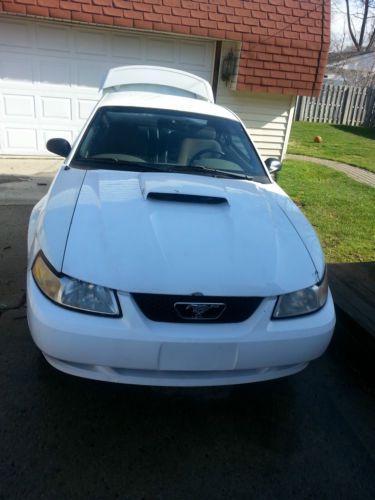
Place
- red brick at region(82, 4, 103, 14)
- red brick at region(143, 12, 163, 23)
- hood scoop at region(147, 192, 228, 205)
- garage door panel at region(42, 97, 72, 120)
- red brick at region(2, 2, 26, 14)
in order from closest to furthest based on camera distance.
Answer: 1. hood scoop at region(147, 192, 228, 205)
2. red brick at region(2, 2, 26, 14)
3. red brick at region(82, 4, 103, 14)
4. red brick at region(143, 12, 163, 23)
5. garage door panel at region(42, 97, 72, 120)

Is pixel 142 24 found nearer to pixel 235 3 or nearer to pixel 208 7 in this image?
pixel 208 7

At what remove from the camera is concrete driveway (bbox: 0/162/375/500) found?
1.82 metres

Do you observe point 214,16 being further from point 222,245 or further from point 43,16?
point 222,245

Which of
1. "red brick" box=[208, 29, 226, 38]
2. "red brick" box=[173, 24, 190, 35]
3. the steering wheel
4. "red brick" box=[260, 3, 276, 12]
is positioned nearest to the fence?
"red brick" box=[260, 3, 276, 12]

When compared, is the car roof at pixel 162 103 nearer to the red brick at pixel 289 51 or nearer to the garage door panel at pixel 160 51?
the garage door panel at pixel 160 51

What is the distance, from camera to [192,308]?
180 centimetres

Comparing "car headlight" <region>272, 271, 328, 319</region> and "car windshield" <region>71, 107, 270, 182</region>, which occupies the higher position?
"car windshield" <region>71, 107, 270, 182</region>

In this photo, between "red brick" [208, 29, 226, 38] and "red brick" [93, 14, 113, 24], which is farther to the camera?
"red brick" [208, 29, 226, 38]

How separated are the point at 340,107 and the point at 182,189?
17.7m

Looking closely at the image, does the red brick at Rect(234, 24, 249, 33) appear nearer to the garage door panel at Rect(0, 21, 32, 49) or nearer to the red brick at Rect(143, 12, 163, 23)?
the red brick at Rect(143, 12, 163, 23)

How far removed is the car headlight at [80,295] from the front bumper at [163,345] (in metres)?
0.03

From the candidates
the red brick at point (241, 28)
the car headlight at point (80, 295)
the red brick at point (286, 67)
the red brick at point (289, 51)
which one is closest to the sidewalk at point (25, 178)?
the car headlight at point (80, 295)

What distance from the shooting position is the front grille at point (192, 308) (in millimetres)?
1773

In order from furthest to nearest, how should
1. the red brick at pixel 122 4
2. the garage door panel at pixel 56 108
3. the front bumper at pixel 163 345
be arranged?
the garage door panel at pixel 56 108, the red brick at pixel 122 4, the front bumper at pixel 163 345
